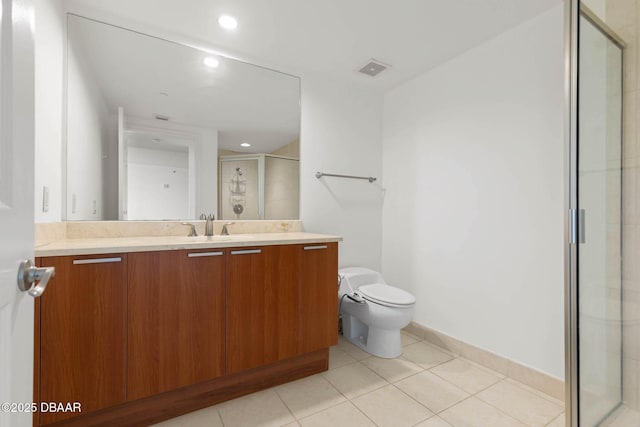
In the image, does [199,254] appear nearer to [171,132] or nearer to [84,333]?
[84,333]

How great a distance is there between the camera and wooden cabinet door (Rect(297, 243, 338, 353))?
179 centimetres

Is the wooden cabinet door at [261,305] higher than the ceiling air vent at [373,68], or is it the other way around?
the ceiling air vent at [373,68]

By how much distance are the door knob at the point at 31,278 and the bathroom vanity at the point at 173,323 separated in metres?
0.73

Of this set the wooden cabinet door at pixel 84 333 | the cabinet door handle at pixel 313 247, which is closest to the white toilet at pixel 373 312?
the cabinet door handle at pixel 313 247

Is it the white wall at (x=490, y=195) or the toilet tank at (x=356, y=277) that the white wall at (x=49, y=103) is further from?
the white wall at (x=490, y=195)

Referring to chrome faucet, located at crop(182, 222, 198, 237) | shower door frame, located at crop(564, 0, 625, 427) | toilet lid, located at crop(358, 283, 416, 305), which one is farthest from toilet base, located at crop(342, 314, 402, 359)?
chrome faucet, located at crop(182, 222, 198, 237)

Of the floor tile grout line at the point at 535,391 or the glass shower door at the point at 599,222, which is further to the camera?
the floor tile grout line at the point at 535,391

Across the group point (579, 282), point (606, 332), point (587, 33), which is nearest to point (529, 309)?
point (606, 332)

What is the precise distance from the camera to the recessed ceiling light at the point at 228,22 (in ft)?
5.82

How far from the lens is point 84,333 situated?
1.22 m

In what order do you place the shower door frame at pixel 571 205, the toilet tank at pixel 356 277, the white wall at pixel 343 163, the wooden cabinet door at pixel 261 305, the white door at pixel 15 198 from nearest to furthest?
the white door at pixel 15 198
the shower door frame at pixel 571 205
the wooden cabinet door at pixel 261 305
the toilet tank at pixel 356 277
the white wall at pixel 343 163

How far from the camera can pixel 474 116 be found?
2.08 metres

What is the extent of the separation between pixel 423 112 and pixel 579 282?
5.62 ft

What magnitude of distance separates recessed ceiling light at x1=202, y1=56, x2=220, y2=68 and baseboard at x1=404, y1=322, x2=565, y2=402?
2.60 m
